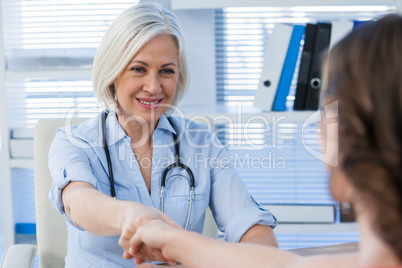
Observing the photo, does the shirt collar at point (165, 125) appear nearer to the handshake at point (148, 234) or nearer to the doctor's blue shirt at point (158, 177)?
the doctor's blue shirt at point (158, 177)

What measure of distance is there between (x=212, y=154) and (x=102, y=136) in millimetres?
354

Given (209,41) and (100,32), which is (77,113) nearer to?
(100,32)

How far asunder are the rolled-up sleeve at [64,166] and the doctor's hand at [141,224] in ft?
0.87

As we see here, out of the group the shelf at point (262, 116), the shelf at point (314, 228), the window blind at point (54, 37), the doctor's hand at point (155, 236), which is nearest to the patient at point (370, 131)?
the doctor's hand at point (155, 236)

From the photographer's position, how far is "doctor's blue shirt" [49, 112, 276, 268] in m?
1.55

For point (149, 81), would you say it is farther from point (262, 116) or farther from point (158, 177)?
point (262, 116)

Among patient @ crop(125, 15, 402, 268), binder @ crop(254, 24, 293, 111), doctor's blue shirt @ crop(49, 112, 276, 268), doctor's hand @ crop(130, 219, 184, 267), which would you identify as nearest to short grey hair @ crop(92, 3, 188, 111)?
doctor's blue shirt @ crop(49, 112, 276, 268)

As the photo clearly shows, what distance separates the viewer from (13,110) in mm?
2506

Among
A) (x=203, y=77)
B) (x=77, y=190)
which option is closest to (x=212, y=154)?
(x=77, y=190)

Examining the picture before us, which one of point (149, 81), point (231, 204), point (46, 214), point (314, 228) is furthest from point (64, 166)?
point (314, 228)

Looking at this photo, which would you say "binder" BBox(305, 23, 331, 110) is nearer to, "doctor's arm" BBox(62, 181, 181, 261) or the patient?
"doctor's arm" BBox(62, 181, 181, 261)

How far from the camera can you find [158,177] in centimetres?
166

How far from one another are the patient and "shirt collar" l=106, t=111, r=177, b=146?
106 cm

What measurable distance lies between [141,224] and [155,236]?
0.07 metres
